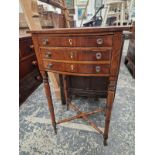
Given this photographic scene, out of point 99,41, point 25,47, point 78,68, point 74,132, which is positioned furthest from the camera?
point 25,47

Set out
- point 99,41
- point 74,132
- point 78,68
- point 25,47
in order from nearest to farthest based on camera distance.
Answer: point 99,41
point 78,68
point 74,132
point 25,47

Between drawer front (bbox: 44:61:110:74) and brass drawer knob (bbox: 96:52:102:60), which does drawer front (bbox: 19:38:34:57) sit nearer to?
drawer front (bbox: 44:61:110:74)

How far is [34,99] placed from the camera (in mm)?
1574

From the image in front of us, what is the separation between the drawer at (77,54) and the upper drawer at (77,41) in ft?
0.10

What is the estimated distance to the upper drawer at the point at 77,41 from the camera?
1.97ft

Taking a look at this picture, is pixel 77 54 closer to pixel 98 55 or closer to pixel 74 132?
pixel 98 55

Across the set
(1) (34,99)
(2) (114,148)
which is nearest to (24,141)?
(1) (34,99)

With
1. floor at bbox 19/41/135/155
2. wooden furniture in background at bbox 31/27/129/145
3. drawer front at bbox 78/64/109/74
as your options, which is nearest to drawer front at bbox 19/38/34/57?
floor at bbox 19/41/135/155

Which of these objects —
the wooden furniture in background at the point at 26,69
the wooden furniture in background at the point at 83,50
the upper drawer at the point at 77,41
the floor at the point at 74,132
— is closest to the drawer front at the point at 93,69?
the wooden furniture in background at the point at 83,50

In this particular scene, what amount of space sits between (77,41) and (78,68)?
0.16 m

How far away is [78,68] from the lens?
27.9 inches

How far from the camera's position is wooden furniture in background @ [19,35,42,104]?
1.38 meters

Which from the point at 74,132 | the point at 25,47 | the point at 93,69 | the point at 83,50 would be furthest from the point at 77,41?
the point at 25,47
